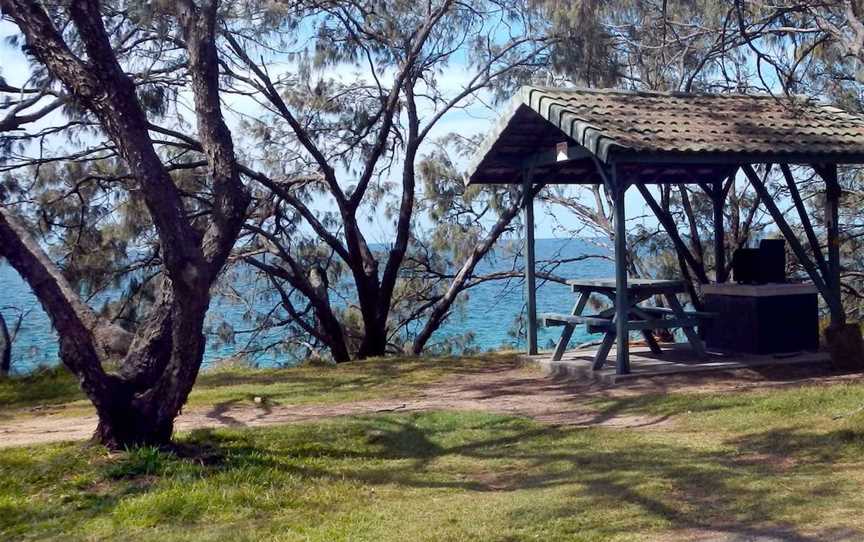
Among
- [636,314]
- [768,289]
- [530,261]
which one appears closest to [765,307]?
[768,289]

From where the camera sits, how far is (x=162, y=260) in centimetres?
737

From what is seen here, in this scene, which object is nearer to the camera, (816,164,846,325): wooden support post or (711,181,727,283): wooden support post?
(816,164,846,325): wooden support post

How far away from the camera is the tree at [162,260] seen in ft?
23.3

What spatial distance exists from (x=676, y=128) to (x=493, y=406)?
12.1 ft

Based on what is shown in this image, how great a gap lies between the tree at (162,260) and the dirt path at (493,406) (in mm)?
1386

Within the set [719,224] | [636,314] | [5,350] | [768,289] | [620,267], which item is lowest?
[5,350]

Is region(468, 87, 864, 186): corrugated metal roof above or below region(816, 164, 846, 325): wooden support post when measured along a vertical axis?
above

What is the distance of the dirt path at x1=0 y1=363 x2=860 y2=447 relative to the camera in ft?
29.3

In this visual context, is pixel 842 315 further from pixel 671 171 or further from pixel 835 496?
pixel 835 496

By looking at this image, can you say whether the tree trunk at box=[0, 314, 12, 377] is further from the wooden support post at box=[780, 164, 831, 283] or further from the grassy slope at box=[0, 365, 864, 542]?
the wooden support post at box=[780, 164, 831, 283]

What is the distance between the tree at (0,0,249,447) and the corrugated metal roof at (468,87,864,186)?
4.32 meters

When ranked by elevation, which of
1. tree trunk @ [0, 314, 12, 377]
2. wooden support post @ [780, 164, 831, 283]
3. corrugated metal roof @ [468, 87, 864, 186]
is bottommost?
tree trunk @ [0, 314, 12, 377]

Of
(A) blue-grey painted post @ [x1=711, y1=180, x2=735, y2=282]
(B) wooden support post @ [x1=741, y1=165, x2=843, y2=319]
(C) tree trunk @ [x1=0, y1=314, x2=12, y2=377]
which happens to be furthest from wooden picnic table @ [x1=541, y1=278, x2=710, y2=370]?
(C) tree trunk @ [x1=0, y1=314, x2=12, y2=377]

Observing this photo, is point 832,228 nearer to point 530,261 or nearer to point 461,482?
point 530,261
